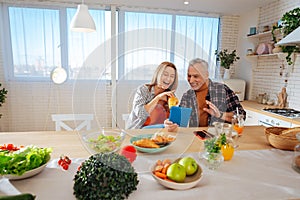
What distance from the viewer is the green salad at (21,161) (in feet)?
2.59

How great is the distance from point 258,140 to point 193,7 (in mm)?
2570

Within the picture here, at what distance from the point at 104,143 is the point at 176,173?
372 mm

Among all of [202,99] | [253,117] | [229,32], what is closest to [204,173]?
[202,99]

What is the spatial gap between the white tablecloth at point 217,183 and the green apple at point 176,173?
47 mm

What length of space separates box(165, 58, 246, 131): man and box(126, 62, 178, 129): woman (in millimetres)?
81

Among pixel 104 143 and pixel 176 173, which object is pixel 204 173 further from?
pixel 104 143

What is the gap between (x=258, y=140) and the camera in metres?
1.41

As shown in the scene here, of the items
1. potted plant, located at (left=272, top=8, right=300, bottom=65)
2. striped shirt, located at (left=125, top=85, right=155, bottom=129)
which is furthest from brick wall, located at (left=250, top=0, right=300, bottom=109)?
striped shirt, located at (left=125, top=85, right=155, bottom=129)

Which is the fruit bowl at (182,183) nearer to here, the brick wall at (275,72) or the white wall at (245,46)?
the brick wall at (275,72)

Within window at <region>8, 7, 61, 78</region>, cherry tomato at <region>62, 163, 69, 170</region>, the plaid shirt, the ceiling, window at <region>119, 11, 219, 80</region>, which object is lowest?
cherry tomato at <region>62, 163, 69, 170</region>

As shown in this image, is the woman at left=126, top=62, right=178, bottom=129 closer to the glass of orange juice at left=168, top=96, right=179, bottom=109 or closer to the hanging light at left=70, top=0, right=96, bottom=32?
the glass of orange juice at left=168, top=96, right=179, bottom=109

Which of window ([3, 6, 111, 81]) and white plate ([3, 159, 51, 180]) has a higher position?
window ([3, 6, 111, 81])

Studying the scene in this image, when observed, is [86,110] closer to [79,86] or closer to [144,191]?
[79,86]

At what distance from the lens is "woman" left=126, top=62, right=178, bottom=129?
99 cm
